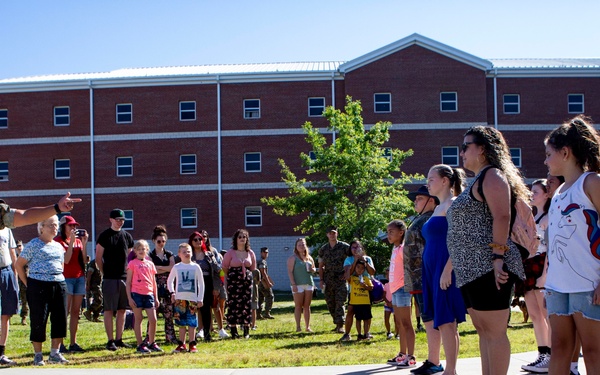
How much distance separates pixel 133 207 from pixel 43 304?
3494 centimetres

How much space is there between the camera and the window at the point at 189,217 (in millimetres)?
44062

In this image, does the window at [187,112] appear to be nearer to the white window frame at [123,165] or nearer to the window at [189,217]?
the white window frame at [123,165]

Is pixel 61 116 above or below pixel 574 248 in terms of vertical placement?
above

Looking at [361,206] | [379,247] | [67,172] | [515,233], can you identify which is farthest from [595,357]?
[67,172]

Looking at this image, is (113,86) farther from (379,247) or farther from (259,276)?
(259,276)

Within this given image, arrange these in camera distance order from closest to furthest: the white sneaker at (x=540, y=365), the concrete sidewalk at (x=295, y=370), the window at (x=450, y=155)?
the white sneaker at (x=540, y=365), the concrete sidewalk at (x=295, y=370), the window at (x=450, y=155)

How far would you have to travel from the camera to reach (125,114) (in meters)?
44.0

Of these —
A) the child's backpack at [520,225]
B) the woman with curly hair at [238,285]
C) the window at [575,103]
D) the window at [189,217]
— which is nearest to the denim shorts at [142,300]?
the woman with curly hair at [238,285]

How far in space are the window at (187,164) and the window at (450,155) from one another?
47.6ft

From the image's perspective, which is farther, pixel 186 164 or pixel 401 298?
pixel 186 164

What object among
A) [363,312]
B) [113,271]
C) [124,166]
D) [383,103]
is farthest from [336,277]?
[124,166]

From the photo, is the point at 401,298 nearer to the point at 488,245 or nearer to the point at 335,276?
the point at 488,245

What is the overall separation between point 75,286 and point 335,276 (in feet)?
16.8

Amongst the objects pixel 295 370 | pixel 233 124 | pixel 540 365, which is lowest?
pixel 295 370
